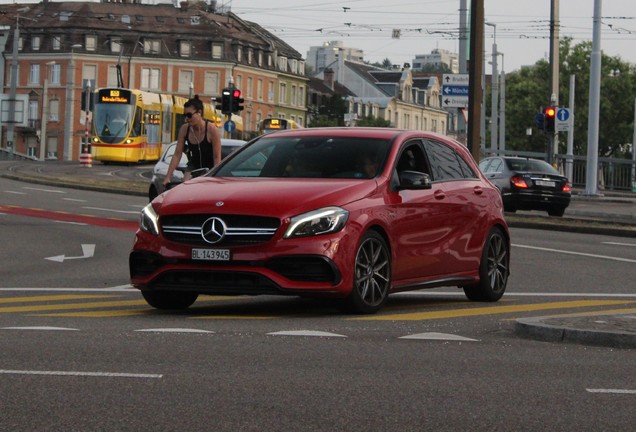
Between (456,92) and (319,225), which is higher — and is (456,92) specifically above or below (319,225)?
above

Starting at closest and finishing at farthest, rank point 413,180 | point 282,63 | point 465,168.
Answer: point 413,180
point 465,168
point 282,63

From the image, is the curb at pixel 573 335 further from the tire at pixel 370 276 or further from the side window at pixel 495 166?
the side window at pixel 495 166

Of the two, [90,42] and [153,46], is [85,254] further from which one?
[153,46]

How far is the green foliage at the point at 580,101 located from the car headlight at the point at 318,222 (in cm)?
11929

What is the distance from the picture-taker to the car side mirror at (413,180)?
13016 millimetres

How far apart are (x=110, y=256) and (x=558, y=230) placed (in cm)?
1251

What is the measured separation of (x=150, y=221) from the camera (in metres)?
12.4

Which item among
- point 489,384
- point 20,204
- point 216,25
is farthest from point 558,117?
point 216,25

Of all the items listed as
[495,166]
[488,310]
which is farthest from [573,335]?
[495,166]

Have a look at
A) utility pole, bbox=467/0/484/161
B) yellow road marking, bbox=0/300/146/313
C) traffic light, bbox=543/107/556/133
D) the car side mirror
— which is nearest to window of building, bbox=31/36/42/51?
traffic light, bbox=543/107/556/133

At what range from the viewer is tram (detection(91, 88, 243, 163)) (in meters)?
68.2

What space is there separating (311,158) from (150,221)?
158 centimetres

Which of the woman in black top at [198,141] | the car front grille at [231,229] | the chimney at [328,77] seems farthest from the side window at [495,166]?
the chimney at [328,77]

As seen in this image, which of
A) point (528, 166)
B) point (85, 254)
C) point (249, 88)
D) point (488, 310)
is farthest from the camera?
point (249, 88)
